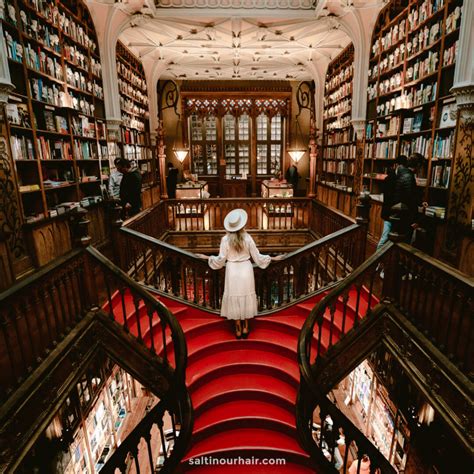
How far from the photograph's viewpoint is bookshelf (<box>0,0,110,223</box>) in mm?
4185

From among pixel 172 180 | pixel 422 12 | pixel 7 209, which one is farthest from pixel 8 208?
pixel 422 12

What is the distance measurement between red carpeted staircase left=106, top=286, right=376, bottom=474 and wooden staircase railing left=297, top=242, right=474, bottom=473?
39 cm

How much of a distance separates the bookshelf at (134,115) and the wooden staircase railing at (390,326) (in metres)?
6.52

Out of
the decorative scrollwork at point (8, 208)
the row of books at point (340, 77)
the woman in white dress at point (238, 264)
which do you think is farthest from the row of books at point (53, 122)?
the row of books at point (340, 77)

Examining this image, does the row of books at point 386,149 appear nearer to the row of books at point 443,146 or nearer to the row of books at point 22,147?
the row of books at point 443,146

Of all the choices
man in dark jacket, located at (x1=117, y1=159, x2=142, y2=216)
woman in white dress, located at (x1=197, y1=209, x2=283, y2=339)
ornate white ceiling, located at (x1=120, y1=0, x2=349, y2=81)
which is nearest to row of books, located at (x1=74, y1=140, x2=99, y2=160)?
man in dark jacket, located at (x1=117, y1=159, x2=142, y2=216)

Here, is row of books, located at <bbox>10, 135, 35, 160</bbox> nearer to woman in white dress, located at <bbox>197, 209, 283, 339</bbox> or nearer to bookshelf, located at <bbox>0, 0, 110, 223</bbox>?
bookshelf, located at <bbox>0, 0, 110, 223</bbox>

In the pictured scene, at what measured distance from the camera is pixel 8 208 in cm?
382

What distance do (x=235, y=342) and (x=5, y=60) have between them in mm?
4237

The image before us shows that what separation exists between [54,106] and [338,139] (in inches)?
277

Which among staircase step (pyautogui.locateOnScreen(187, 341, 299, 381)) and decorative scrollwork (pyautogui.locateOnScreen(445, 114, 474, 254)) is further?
staircase step (pyautogui.locateOnScreen(187, 341, 299, 381))

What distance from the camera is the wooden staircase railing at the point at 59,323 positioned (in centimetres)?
237

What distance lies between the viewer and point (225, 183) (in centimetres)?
1326

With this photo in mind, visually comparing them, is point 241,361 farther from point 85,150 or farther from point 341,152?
point 341,152
